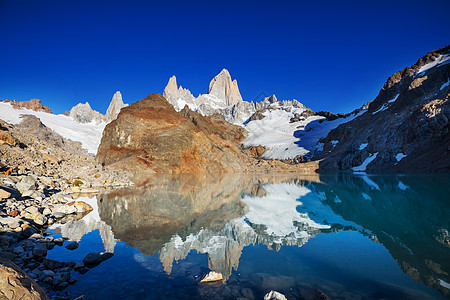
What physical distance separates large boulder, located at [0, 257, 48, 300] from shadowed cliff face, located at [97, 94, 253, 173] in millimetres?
66350

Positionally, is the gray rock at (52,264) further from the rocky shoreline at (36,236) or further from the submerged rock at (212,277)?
the submerged rock at (212,277)

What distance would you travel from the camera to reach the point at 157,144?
77938 mm

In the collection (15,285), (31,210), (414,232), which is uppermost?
(414,232)

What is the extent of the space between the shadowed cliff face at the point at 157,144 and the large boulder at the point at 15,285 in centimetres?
6635

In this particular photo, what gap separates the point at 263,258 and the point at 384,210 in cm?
1249

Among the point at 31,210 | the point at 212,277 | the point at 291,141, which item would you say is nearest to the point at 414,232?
the point at 212,277

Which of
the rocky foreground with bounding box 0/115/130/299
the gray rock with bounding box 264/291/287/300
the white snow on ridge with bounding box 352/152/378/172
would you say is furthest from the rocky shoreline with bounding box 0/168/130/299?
the white snow on ridge with bounding box 352/152/378/172

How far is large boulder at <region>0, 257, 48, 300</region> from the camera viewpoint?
3078 millimetres

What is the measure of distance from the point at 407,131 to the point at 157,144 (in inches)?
3271

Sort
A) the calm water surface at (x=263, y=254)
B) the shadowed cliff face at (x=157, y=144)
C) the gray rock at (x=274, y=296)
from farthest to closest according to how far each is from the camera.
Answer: the shadowed cliff face at (x=157, y=144) < the calm water surface at (x=263, y=254) < the gray rock at (x=274, y=296)

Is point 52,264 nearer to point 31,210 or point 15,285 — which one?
point 15,285

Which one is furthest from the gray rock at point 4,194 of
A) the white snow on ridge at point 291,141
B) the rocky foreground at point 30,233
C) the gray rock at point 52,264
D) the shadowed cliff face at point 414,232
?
the white snow on ridge at point 291,141

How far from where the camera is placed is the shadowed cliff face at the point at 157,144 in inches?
2943

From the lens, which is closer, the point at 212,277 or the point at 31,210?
the point at 212,277
